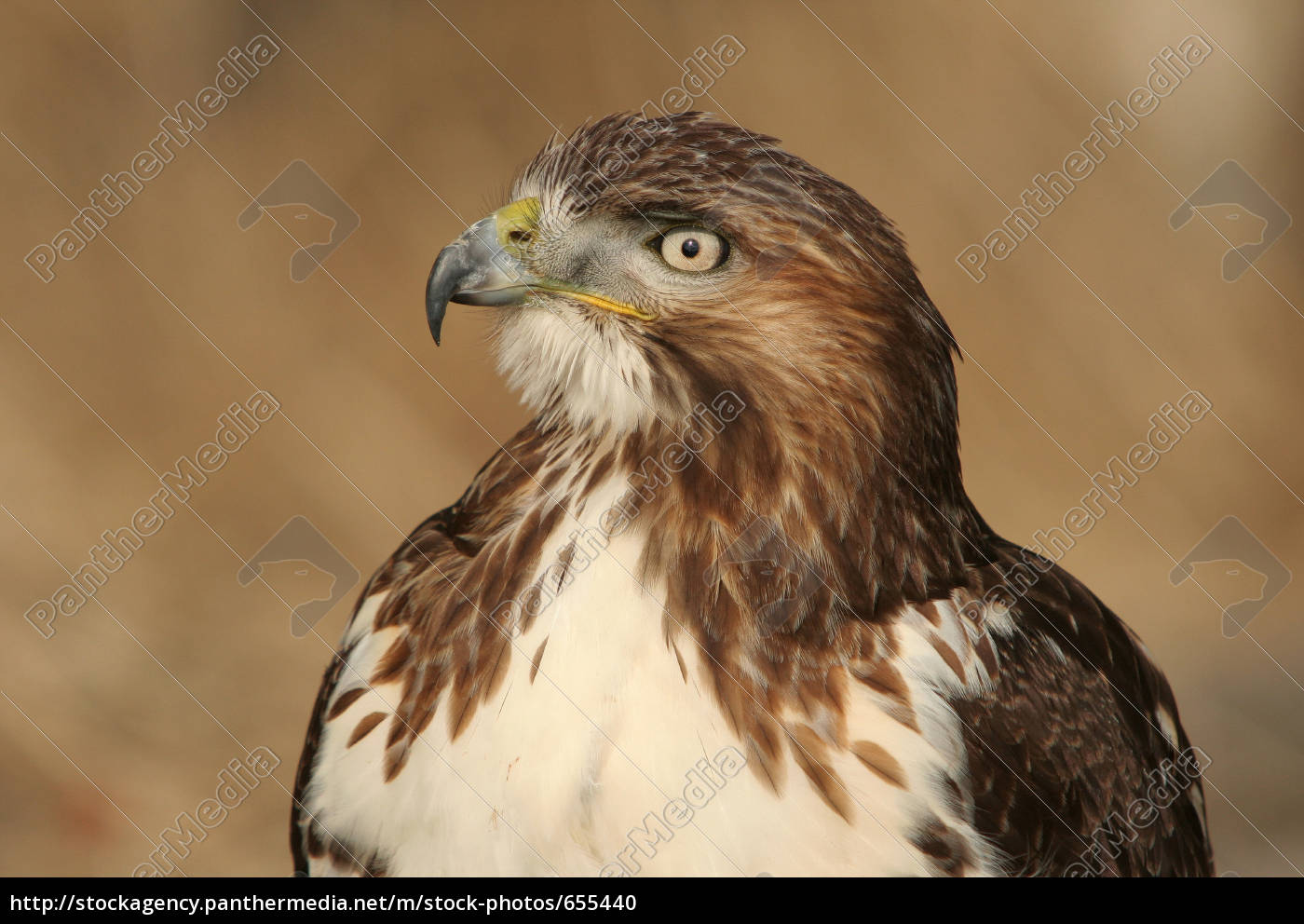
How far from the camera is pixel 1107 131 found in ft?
15.5

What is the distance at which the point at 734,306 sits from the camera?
1.80 metres

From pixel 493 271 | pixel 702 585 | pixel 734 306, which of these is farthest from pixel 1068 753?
pixel 493 271

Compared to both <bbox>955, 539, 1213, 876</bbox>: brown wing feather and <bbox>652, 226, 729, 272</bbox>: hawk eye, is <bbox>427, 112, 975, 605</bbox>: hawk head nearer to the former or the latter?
<bbox>652, 226, 729, 272</bbox>: hawk eye

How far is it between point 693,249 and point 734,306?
104mm

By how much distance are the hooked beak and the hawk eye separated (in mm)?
139

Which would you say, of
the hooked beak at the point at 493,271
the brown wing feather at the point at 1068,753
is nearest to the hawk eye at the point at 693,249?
the hooked beak at the point at 493,271

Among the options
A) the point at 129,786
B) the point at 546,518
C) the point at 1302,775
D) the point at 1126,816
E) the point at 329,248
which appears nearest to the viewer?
the point at 546,518

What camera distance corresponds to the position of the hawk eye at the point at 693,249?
1.80 m

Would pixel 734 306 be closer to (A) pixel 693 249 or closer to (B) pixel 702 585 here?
(A) pixel 693 249

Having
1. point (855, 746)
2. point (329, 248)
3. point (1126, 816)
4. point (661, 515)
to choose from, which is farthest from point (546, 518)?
point (329, 248)

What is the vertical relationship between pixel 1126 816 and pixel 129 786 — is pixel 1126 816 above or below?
above

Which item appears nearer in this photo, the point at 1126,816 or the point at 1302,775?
the point at 1126,816
